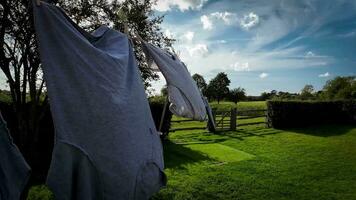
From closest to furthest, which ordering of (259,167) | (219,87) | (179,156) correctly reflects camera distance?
(259,167) < (179,156) < (219,87)

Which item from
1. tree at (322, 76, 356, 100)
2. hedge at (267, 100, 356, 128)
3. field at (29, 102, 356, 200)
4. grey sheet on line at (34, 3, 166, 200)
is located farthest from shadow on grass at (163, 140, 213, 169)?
tree at (322, 76, 356, 100)

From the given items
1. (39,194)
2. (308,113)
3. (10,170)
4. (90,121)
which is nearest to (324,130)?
(308,113)

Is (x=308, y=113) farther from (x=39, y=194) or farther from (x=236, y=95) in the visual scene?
(x=236, y=95)

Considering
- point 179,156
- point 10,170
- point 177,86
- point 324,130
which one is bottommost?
point 179,156

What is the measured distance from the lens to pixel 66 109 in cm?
288

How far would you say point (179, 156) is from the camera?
47.0 ft

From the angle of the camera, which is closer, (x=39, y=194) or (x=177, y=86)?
(x=177, y=86)

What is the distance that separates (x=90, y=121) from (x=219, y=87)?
67566mm

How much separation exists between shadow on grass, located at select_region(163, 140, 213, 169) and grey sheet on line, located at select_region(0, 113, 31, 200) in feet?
30.5

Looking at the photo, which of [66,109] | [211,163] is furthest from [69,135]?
[211,163]

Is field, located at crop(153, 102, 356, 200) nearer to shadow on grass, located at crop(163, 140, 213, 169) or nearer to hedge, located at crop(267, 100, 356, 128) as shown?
shadow on grass, located at crop(163, 140, 213, 169)

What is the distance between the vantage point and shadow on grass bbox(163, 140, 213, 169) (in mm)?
12716

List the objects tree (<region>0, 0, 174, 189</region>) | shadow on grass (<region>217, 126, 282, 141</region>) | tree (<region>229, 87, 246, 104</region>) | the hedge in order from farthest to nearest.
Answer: tree (<region>229, 87, 246, 104</region>)
the hedge
shadow on grass (<region>217, 126, 282, 141</region>)
tree (<region>0, 0, 174, 189</region>)

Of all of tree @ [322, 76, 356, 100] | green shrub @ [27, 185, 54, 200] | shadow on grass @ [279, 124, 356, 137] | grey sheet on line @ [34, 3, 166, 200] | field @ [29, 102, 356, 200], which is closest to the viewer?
grey sheet on line @ [34, 3, 166, 200]
